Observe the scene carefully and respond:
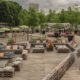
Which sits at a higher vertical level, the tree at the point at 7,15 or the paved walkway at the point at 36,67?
the tree at the point at 7,15

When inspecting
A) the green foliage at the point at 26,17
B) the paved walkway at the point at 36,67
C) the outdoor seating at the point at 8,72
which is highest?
the green foliage at the point at 26,17

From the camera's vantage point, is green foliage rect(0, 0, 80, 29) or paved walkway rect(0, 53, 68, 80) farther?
green foliage rect(0, 0, 80, 29)

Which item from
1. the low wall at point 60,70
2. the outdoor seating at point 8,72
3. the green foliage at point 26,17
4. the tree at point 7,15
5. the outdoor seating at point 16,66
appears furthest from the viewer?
the tree at point 7,15

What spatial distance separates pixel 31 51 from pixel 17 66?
9352 mm

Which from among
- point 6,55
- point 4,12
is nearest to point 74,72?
point 6,55

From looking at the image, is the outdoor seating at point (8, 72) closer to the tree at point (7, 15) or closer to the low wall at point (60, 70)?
the low wall at point (60, 70)

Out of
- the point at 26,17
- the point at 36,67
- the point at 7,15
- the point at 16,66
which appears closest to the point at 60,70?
the point at 16,66

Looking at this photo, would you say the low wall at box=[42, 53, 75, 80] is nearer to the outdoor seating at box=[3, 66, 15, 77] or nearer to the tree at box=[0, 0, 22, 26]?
the outdoor seating at box=[3, 66, 15, 77]

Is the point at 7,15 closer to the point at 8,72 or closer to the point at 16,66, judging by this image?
the point at 16,66

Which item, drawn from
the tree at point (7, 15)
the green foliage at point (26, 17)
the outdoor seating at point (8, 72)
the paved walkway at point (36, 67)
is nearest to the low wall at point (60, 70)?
the paved walkway at point (36, 67)

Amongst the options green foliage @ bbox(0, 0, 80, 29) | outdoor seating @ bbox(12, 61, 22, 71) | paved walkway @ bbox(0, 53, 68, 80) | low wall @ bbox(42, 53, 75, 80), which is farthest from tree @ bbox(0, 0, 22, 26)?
outdoor seating @ bbox(12, 61, 22, 71)

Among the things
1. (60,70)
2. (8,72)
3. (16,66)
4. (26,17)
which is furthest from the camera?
(26,17)

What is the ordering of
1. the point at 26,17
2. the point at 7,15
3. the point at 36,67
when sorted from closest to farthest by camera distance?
the point at 36,67 → the point at 26,17 → the point at 7,15

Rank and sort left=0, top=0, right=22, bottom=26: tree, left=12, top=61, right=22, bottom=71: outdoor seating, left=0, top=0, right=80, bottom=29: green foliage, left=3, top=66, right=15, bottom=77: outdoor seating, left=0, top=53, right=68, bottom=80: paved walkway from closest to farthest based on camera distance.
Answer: left=3, top=66, right=15, bottom=77: outdoor seating, left=0, top=53, right=68, bottom=80: paved walkway, left=12, top=61, right=22, bottom=71: outdoor seating, left=0, top=0, right=80, bottom=29: green foliage, left=0, top=0, right=22, bottom=26: tree
